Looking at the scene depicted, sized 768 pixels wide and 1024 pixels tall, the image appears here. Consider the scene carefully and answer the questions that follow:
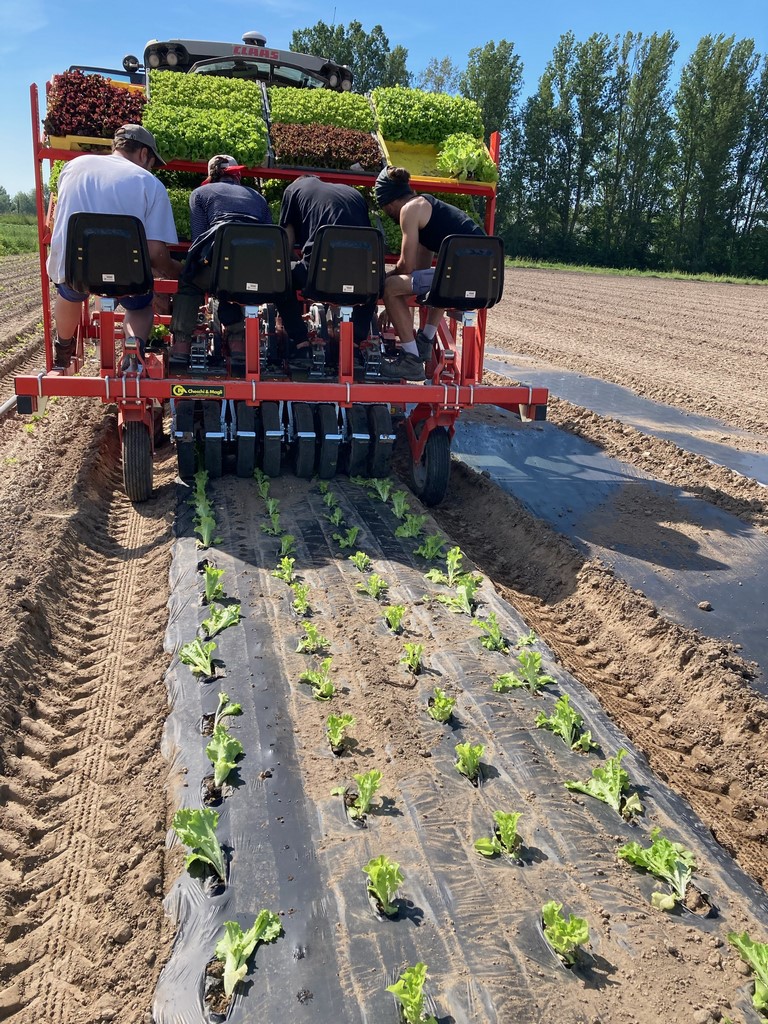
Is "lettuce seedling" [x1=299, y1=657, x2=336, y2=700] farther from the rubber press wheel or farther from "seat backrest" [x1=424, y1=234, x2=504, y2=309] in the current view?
"seat backrest" [x1=424, y1=234, x2=504, y2=309]

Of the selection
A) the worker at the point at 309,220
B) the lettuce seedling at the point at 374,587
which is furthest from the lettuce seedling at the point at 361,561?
the worker at the point at 309,220

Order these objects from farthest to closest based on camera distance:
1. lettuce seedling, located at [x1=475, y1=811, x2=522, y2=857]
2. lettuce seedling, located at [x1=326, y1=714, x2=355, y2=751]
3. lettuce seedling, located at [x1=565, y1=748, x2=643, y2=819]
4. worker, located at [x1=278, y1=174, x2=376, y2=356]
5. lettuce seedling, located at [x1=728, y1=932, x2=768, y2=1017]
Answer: worker, located at [x1=278, y1=174, x2=376, y2=356]
lettuce seedling, located at [x1=326, y1=714, x2=355, y2=751]
lettuce seedling, located at [x1=565, y1=748, x2=643, y2=819]
lettuce seedling, located at [x1=475, y1=811, x2=522, y2=857]
lettuce seedling, located at [x1=728, y1=932, x2=768, y2=1017]

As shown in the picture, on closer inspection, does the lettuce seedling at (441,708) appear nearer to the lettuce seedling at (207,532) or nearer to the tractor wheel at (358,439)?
the lettuce seedling at (207,532)

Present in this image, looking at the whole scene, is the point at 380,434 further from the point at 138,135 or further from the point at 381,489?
the point at 138,135

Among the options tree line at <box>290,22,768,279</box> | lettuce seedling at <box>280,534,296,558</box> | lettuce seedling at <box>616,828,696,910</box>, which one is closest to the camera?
lettuce seedling at <box>616,828,696,910</box>

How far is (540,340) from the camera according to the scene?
15289 millimetres

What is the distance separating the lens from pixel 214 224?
19.4ft

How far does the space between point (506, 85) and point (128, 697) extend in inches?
2129

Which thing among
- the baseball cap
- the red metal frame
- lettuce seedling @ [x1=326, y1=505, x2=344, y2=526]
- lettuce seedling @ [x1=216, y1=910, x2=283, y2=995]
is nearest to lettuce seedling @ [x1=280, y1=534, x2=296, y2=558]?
lettuce seedling @ [x1=326, y1=505, x2=344, y2=526]

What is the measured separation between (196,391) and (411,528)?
1781 mm

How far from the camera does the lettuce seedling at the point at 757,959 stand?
237cm

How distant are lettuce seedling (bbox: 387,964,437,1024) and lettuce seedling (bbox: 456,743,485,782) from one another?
0.97 metres

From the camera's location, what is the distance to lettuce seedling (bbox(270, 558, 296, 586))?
4836 mm

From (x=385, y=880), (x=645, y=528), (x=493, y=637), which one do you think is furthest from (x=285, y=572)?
(x=645, y=528)
